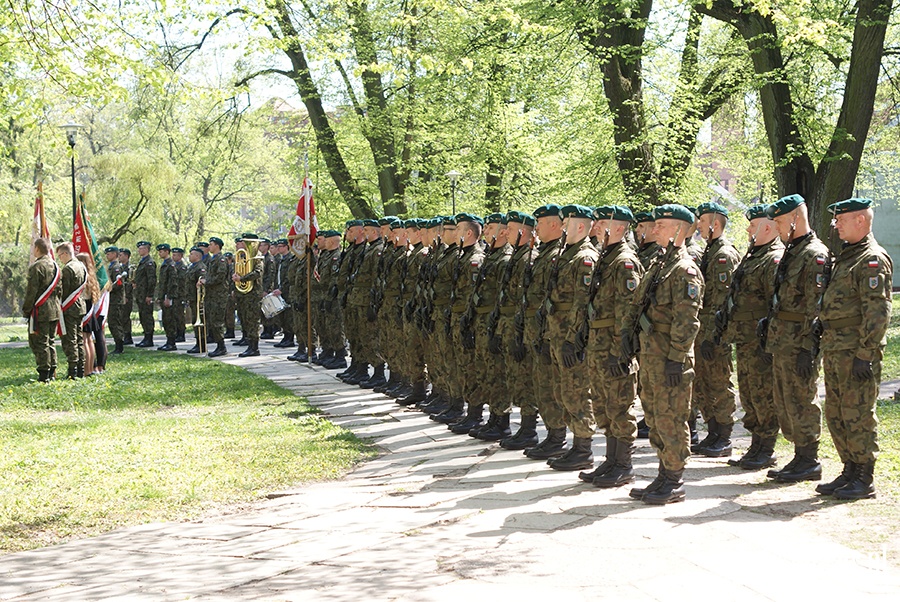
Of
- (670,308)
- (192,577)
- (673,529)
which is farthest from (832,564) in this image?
(192,577)

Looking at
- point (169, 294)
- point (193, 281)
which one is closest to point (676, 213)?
point (193, 281)

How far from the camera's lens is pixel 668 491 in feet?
23.2

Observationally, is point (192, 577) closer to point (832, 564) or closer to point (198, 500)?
point (198, 500)

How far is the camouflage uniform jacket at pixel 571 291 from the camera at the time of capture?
320 inches

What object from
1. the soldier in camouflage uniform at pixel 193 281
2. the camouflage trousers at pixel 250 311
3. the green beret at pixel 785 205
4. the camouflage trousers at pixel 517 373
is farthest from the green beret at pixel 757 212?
the soldier in camouflage uniform at pixel 193 281

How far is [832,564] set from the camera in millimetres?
5461

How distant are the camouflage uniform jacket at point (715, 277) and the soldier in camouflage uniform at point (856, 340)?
186 cm

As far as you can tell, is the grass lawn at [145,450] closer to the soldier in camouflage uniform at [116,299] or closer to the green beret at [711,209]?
the green beret at [711,209]

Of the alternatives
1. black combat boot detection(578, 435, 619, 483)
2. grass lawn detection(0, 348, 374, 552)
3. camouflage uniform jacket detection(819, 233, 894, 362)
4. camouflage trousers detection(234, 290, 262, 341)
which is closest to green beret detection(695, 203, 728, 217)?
camouflage uniform jacket detection(819, 233, 894, 362)

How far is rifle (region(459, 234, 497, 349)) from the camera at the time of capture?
34.4 ft

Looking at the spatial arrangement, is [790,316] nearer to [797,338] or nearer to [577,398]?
[797,338]

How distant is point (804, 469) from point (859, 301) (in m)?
1.48

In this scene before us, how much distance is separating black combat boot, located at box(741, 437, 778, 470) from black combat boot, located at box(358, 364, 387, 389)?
22.9ft

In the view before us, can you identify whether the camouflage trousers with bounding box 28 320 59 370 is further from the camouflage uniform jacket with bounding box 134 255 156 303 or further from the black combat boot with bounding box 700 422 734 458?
the black combat boot with bounding box 700 422 734 458
